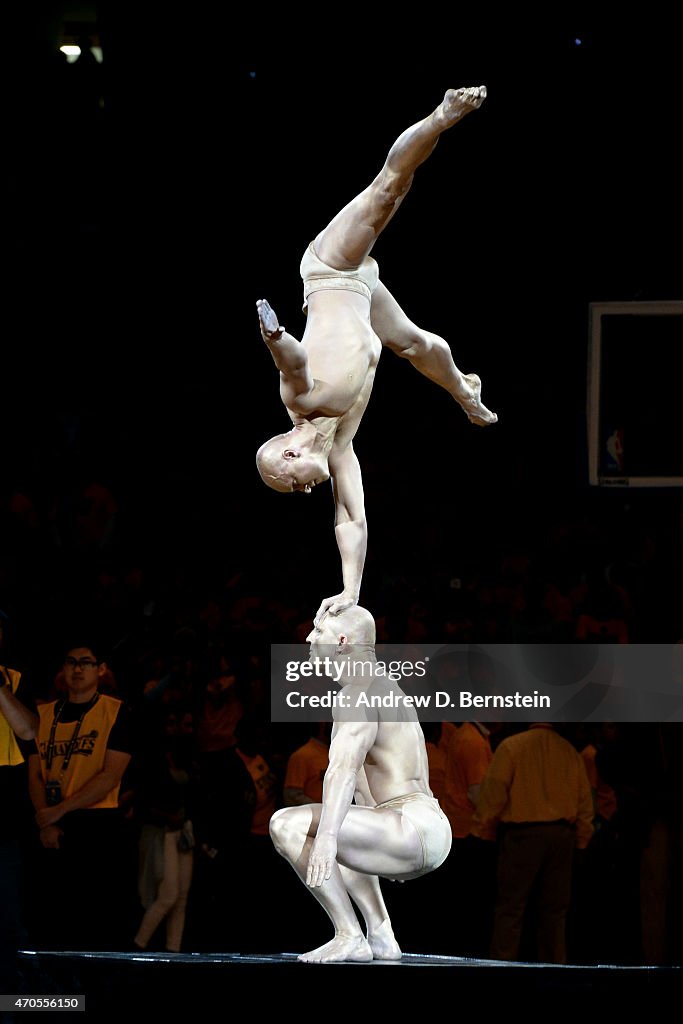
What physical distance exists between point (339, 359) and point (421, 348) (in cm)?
52

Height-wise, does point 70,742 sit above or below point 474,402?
below

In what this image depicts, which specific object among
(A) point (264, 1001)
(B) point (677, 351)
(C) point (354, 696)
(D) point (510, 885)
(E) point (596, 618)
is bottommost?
(A) point (264, 1001)

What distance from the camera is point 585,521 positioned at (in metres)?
9.01

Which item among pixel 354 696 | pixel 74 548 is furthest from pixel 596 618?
pixel 354 696

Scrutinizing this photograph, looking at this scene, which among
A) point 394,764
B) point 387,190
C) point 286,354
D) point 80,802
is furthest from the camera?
point 80,802

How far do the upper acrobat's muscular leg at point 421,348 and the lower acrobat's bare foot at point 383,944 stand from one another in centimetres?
180

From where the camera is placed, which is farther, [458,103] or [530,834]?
→ [530,834]

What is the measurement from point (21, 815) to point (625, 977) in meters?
2.08

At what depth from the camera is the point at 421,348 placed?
5.43m

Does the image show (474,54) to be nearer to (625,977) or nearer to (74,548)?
(74,548)

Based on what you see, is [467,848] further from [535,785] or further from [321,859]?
[321,859]

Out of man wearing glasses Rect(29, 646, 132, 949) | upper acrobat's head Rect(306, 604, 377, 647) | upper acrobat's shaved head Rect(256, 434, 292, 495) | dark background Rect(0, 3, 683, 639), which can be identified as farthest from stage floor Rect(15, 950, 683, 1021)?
dark background Rect(0, 3, 683, 639)

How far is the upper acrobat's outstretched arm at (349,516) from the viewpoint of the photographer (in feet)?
16.7

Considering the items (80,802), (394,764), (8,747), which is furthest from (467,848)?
(8,747)
